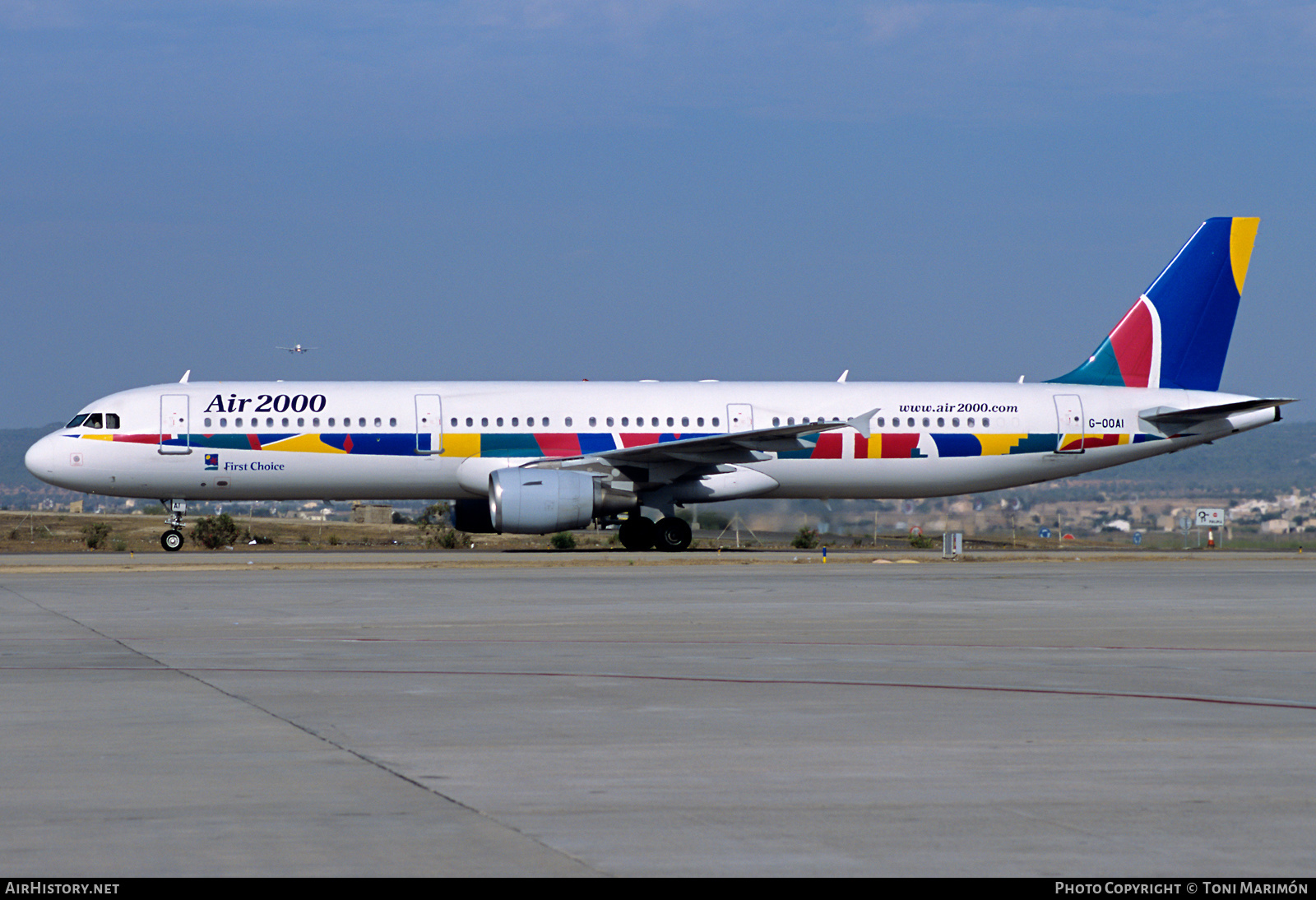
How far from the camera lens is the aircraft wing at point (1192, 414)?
33.5 meters

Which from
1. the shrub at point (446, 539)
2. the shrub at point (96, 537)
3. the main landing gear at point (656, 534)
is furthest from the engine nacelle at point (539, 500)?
the shrub at point (96, 537)

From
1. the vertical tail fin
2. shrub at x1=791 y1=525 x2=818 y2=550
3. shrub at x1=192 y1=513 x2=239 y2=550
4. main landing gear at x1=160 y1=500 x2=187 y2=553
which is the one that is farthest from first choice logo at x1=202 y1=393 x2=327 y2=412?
the vertical tail fin

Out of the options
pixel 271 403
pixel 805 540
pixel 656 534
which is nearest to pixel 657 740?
pixel 656 534

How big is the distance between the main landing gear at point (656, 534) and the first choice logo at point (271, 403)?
7.29 m

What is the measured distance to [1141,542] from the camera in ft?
138

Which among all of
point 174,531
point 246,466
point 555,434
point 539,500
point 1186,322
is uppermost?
point 1186,322

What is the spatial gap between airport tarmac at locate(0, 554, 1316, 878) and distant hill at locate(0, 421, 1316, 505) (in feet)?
68.8

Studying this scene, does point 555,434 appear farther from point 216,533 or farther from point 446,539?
point 216,533

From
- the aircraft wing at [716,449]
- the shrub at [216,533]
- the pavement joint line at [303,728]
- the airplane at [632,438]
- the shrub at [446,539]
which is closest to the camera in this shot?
the pavement joint line at [303,728]

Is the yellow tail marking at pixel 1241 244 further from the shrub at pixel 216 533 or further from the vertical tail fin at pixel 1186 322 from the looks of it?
the shrub at pixel 216 533

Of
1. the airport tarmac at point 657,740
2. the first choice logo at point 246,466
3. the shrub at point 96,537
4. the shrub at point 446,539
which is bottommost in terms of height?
the airport tarmac at point 657,740

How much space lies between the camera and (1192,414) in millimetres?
33844

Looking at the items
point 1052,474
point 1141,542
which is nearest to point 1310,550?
point 1141,542

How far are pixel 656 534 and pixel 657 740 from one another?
24180 millimetres
